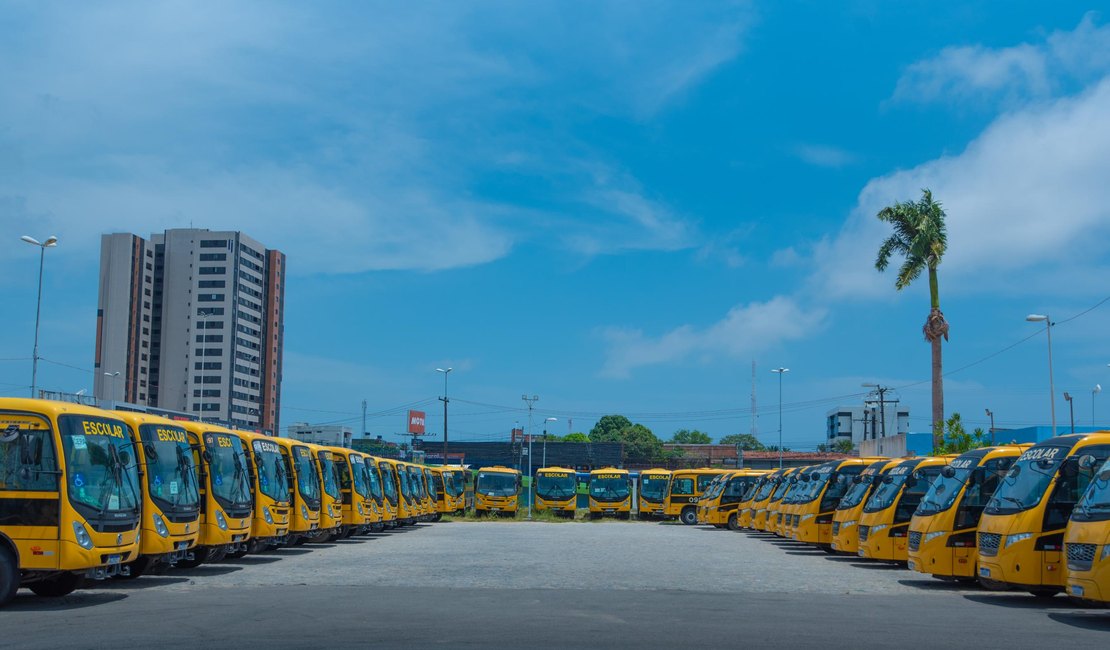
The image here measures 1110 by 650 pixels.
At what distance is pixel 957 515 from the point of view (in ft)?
58.8

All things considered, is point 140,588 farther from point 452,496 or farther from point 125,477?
point 452,496

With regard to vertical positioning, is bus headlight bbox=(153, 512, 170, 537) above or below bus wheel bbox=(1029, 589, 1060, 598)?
above

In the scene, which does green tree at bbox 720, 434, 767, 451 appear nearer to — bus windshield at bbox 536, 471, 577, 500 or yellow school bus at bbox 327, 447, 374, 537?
bus windshield at bbox 536, 471, 577, 500

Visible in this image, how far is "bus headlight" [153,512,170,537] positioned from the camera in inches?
653

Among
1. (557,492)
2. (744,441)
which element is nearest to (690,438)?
(744,441)

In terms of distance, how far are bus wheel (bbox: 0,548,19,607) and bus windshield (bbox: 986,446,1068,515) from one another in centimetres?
1365

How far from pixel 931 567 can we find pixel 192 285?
11547 centimetres

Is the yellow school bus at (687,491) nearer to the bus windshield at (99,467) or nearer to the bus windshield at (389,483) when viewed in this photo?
the bus windshield at (389,483)

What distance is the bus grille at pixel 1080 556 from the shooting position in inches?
509

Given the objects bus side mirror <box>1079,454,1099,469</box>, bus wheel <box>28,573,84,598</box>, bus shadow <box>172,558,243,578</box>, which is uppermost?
bus side mirror <box>1079,454,1099,469</box>

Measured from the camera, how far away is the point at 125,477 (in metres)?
15.1

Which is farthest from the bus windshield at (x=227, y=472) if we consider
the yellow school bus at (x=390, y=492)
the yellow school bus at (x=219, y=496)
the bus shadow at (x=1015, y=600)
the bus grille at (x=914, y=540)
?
the yellow school bus at (x=390, y=492)

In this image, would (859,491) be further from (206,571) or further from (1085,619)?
(206,571)

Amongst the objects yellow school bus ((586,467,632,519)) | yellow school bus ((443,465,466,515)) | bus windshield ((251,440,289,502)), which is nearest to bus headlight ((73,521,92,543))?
bus windshield ((251,440,289,502))
